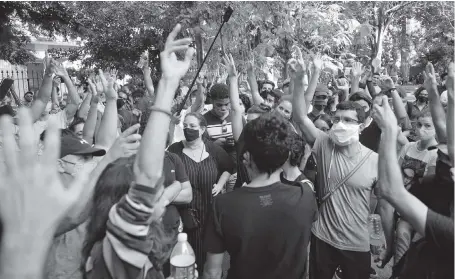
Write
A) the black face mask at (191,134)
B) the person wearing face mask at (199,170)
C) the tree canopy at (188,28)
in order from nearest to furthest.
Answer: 1. the person wearing face mask at (199,170)
2. the black face mask at (191,134)
3. the tree canopy at (188,28)

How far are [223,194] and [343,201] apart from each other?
1382mm

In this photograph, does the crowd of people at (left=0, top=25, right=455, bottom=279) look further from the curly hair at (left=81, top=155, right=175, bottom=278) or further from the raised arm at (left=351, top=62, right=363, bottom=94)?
the raised arm at (left=351, top=62, right=363, bottom=94)

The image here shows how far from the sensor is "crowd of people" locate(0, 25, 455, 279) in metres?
1.05

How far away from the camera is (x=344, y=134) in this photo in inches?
130

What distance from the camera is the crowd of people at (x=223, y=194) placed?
1.05 metres

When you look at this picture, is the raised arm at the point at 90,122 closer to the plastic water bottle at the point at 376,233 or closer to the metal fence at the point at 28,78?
the plastic water bottle at the point at 376,233

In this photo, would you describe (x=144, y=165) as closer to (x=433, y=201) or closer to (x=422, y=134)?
(x=433, y=201)

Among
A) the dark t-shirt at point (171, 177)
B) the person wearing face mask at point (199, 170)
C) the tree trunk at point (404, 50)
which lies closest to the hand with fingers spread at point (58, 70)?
the person wearing face mask at point (199, 170)

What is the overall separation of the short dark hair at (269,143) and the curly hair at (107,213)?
31.5 inches

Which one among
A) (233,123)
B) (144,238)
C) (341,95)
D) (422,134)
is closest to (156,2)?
(341,95)

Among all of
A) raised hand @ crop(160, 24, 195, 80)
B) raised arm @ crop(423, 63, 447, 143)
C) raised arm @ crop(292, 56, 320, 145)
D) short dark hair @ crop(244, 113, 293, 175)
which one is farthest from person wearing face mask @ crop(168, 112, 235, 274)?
raised hand @ crop(160, 24, 195, 80)

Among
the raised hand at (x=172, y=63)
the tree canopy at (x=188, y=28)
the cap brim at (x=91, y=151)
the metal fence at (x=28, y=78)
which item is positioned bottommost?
the metal fence at (x=28, y=78)

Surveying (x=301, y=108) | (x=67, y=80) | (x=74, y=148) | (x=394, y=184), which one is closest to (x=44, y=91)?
(x=67, y=80)

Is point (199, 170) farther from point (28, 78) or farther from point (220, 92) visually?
point (28, 78)
